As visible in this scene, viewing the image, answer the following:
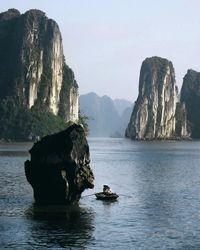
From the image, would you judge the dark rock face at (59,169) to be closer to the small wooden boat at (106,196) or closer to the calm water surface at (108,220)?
the calm water surface at (108,220)

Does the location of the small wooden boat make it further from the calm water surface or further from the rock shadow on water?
the rock shadow on water

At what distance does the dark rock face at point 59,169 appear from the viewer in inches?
2077

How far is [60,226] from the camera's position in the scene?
4303 centimetres

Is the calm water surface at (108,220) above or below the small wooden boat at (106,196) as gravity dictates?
below

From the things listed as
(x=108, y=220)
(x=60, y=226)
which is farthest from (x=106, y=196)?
(x=60, y=226)

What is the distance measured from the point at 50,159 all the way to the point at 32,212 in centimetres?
601

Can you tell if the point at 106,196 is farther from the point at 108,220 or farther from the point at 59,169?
the point at 108,220

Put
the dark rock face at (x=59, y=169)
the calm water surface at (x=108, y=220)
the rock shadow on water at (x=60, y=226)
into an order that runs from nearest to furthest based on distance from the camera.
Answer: the rock shadow on water at (x=60, y=226), the calm water surface at (x=108, y=220), the dark rock face at (x=59, y=169)

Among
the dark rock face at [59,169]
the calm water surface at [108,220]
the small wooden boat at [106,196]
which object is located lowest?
the calm water surface at [108,220]

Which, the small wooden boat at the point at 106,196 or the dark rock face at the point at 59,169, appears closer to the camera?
the dark rock face at the point at 59,169

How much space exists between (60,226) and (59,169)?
412 inches

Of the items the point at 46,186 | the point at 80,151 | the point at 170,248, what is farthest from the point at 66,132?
the point at 170,248

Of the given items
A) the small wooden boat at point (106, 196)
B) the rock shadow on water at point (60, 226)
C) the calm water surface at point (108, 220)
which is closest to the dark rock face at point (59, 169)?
the rock shadow on water at point (60, 226)

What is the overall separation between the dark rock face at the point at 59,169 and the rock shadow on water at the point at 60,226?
1.44 meters
